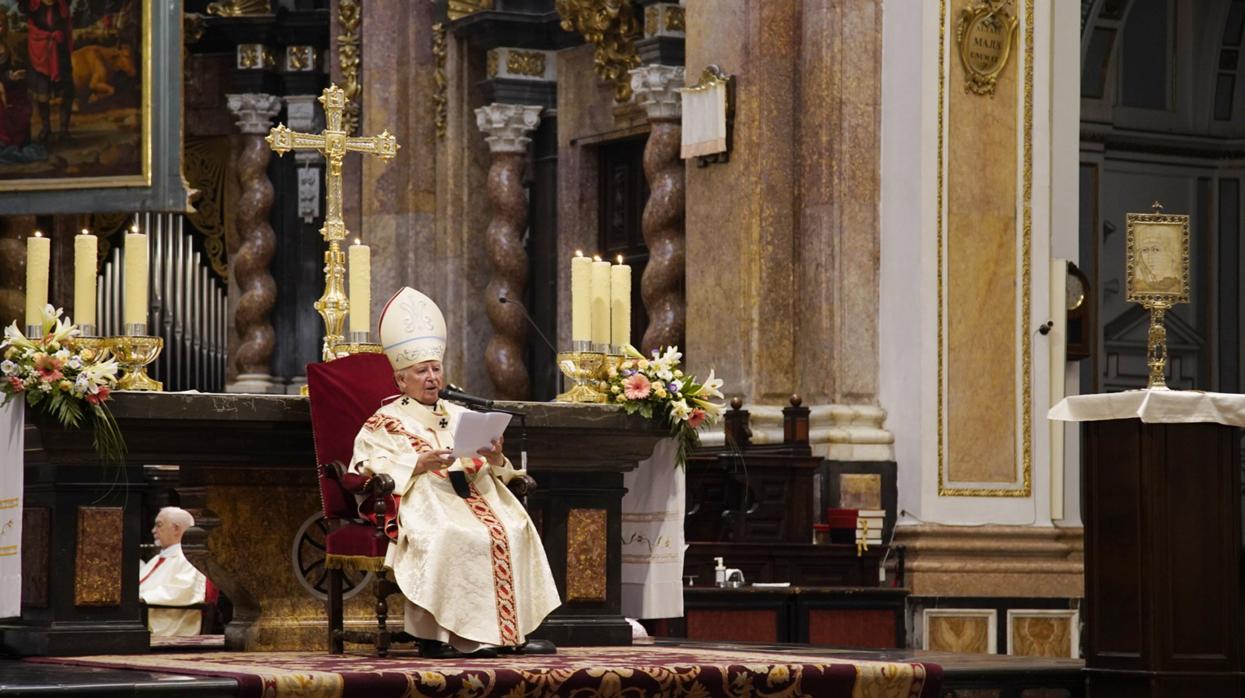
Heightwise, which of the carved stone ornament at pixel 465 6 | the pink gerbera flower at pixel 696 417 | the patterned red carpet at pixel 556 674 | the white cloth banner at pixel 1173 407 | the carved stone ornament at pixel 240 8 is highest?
the carved stone ornament at pixel 240 8

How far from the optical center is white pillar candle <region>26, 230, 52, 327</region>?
336 inches

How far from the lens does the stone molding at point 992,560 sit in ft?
39.5

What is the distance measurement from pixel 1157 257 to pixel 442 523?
2.94 meters

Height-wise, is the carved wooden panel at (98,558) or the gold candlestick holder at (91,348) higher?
the gold candlestick holder at (91,348)

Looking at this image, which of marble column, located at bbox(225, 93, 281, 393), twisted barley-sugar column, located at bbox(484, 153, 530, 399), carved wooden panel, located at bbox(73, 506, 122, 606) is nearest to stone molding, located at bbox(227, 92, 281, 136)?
marble column, located at bbox(225, 93, 281, 393)

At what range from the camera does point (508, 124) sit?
16.1m

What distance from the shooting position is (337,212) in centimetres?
948

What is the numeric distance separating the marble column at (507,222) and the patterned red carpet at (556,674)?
7.36 meters

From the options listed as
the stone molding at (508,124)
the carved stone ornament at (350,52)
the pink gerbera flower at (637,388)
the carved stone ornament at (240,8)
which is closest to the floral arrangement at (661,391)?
the pink gerbera flower at (637,388)

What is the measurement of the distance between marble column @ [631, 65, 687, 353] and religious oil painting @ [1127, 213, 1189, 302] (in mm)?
4765

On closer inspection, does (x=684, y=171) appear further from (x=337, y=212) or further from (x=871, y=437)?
(x=337, y=212)

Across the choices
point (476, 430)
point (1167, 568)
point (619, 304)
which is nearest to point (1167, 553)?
point (1167, 568)

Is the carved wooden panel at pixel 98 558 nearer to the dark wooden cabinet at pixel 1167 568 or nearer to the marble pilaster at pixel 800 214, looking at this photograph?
the dark wooden cabinet at pixel 1167 568

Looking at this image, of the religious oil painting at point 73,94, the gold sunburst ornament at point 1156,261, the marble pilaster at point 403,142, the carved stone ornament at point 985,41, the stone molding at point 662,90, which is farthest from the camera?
the marble pilaster at point 403,142
